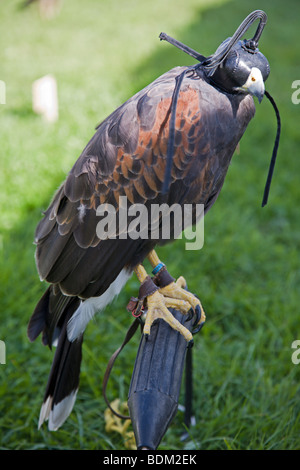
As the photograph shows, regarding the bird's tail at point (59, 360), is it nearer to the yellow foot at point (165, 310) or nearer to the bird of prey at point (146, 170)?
the bird of prey at point (146, 170)

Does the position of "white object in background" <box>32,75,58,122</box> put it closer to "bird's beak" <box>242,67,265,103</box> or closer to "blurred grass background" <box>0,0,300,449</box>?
"blurred grass background" <box>0,0,300,449</box>

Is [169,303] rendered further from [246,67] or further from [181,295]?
[246,67]

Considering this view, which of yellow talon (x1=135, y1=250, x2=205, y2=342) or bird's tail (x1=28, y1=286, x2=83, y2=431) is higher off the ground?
yellow talon (x1=135, y1=250, x2=205, y2=342)

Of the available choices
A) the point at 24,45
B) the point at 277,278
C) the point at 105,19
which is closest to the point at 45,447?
the point at 277,278

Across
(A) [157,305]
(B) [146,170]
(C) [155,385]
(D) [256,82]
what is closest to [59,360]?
(A) [157,305]

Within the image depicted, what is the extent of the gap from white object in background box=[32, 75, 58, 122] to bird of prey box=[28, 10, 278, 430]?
281cm

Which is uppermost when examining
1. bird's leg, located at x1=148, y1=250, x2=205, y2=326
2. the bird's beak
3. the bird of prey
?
the bird's beak

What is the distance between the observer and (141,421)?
4.15ft

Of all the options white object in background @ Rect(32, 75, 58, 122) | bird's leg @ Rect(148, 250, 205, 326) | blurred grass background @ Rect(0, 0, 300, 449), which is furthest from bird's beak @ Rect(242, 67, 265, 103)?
white object in background @ Rect(32, 75, 58, 122)

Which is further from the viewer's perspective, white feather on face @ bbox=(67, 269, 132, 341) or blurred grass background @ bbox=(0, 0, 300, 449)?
blurred grass background @ bbox=(0, 0, 300, 449)

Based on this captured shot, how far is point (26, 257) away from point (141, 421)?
1.85 metres

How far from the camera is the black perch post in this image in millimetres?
1252
